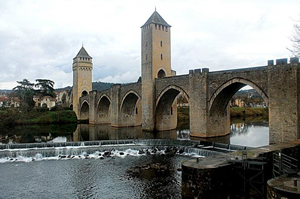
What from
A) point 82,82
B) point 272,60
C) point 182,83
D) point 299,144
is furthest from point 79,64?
point 299,144

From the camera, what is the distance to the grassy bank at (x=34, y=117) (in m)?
43.4

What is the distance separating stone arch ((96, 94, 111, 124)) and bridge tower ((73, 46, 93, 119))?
10.1 metres

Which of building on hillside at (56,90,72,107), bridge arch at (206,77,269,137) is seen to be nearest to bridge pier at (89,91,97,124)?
building on hillside at (56,90,72,107)

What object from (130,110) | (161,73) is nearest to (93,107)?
(130,110)

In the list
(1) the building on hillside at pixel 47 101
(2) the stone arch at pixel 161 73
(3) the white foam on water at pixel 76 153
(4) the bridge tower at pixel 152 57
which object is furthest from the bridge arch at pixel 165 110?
(1) the building on hillside at pixel 47 101

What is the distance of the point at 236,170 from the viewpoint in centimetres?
973

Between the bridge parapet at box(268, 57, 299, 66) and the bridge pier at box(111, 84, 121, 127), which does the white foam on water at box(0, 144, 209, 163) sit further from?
the bridge pier at box(111, 84, 121, 127)

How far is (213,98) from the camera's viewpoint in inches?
867

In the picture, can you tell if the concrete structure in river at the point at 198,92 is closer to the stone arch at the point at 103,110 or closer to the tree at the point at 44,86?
the stone arch at the point at 103,110

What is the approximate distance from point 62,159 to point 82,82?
3842cm

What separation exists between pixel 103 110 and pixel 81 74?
12300 mm

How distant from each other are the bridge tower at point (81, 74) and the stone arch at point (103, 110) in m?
10.1

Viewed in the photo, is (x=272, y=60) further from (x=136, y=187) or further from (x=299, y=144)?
(x=136, y=187)

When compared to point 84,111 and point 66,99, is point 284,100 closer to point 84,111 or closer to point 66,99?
point 84,111
